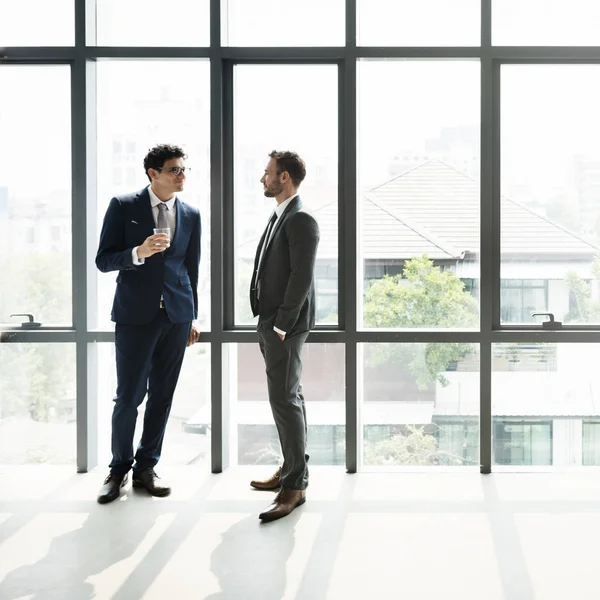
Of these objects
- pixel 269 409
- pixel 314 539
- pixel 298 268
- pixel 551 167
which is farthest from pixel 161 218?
pixel 551 167

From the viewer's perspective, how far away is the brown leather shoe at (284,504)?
256 centimetres

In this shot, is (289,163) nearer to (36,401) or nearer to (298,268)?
(298,268)

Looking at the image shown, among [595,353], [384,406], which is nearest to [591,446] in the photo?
[595,353]

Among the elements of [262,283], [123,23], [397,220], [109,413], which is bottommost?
[109,413]

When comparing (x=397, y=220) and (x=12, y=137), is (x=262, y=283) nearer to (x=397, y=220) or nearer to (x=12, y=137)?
(x=397, y=220)

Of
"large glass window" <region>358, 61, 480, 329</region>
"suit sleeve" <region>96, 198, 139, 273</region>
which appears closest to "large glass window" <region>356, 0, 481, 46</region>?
"large glass window" <region>358, 61, 480, 329</region>

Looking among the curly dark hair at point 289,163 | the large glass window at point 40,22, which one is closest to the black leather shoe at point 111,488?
the curly dark hair at point 289,163

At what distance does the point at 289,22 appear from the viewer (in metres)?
3.13

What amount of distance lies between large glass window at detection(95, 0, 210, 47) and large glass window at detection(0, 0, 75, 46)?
15 cm

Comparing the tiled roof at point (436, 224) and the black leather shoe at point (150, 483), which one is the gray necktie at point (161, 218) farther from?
the black leather shoe at point (150, 483)

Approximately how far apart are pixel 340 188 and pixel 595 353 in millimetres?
1559

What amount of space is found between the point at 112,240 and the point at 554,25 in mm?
2403

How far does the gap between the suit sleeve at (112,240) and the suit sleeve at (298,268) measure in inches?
28.8

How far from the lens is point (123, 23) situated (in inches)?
125
